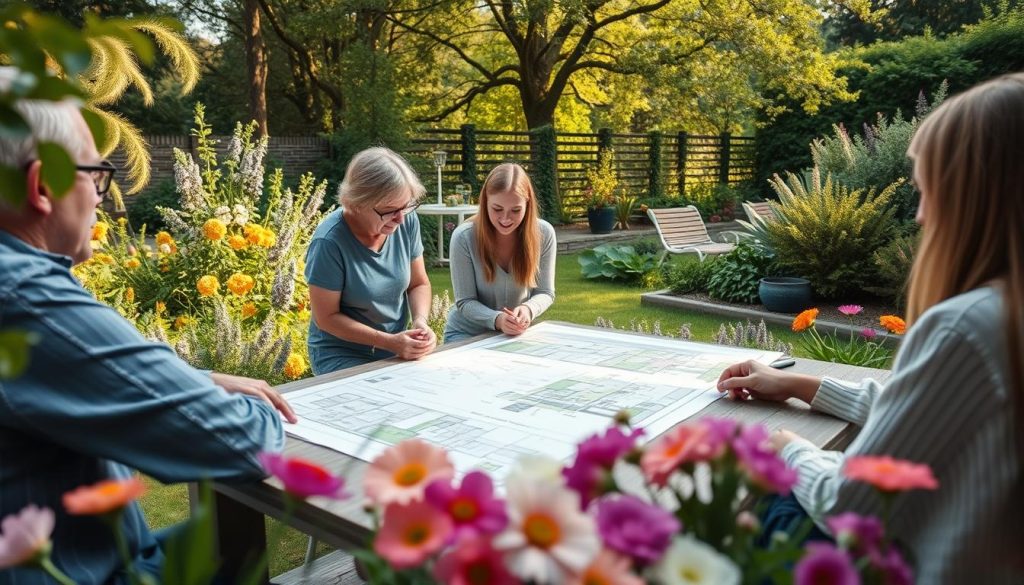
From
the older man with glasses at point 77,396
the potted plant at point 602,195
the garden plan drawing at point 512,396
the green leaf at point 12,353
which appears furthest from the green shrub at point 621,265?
the green leaf at point 12,353

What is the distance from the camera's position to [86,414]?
1.05 meters

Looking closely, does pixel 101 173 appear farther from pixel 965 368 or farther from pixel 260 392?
pixel 965 368

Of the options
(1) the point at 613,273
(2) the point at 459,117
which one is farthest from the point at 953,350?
(2) the point at 459,117

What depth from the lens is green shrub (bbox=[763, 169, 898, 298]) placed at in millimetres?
6242

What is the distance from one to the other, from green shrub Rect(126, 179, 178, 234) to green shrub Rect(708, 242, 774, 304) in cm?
795

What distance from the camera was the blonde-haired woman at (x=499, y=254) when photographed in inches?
119

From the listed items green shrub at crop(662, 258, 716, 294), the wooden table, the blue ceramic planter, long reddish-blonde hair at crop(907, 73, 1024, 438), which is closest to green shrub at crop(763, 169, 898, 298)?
the blue ceramic planter

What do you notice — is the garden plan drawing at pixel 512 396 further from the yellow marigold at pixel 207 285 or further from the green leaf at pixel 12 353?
the yellow marigold at pixel 207 285

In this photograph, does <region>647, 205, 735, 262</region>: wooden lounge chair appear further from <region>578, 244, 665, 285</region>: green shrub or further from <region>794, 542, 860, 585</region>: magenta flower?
<region>794, 542, 860, 585</region>: magenta flower

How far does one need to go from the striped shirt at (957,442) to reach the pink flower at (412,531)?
0.62m

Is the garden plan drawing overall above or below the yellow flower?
above

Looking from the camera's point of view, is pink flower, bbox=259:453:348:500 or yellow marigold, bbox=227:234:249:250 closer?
pink flower, bbox=259:453:348:500

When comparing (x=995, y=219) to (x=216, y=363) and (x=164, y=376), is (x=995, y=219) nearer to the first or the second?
(x=164, y=376)

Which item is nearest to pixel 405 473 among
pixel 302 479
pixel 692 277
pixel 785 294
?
pixel 302 479
